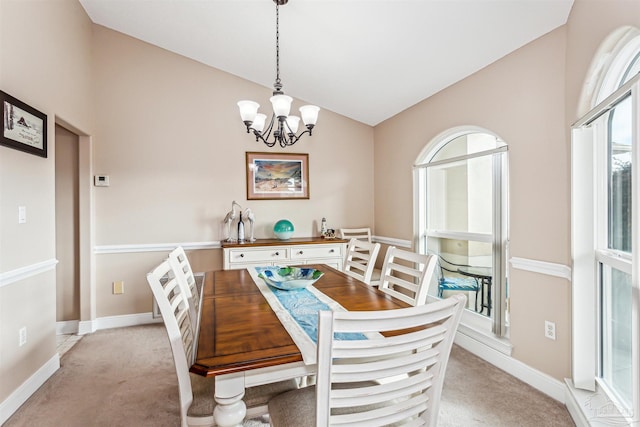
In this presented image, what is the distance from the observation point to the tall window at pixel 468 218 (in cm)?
252

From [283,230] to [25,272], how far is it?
2229mm

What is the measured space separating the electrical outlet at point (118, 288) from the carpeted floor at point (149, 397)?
29.0 inches

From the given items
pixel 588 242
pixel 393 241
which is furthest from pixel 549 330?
pixel 393 241

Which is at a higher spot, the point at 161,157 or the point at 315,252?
the point at 161,157

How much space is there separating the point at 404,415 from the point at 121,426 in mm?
1746

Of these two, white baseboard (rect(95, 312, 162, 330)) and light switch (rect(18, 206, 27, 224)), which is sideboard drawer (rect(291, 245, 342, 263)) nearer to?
white baseboard (rect(95, 312, 162, 330))

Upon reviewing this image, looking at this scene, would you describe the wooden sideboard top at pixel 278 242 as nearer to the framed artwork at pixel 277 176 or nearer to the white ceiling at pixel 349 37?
the framed artwork at pixel 277 176

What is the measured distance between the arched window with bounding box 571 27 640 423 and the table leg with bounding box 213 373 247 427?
5.94ft

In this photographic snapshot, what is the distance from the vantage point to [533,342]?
2174 millimetres

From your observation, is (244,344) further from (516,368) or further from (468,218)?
(468,218)

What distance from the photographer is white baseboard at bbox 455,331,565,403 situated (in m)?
2.02

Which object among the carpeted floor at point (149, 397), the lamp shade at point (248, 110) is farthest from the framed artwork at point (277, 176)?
the carpeted floor at point (149, 397)

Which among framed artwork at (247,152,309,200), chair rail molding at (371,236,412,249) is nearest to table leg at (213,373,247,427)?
chair rail molding at (371,236,412,249)

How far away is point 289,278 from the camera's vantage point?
78.2 inches
